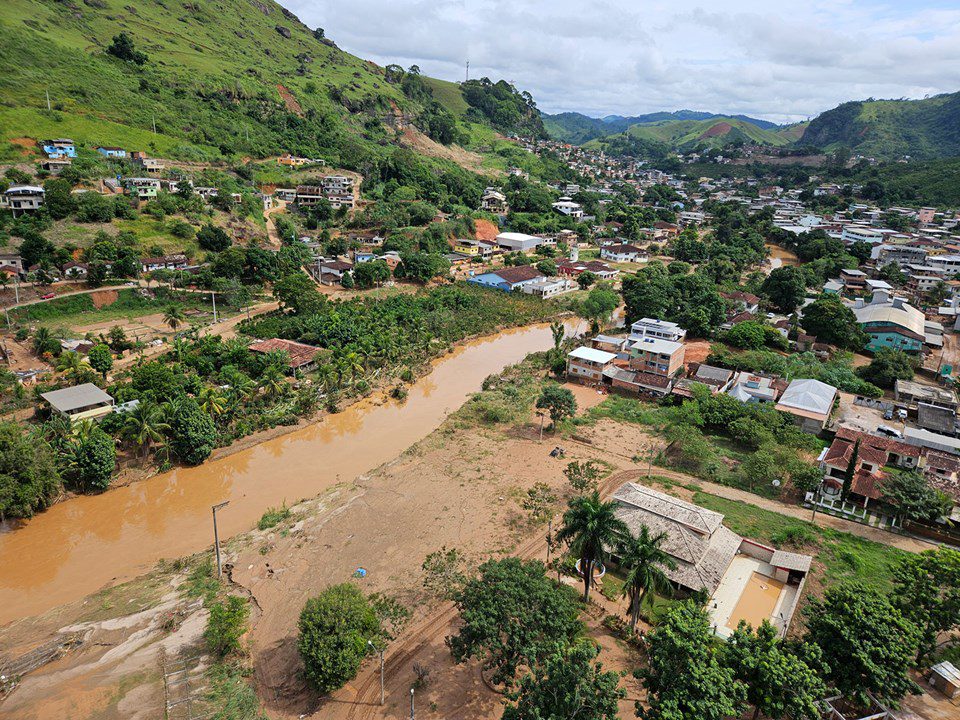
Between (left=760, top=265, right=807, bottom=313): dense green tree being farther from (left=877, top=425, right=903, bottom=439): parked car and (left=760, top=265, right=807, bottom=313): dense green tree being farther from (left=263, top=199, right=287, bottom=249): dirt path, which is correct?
(left=263, top=199, right=287, bottom=249): dirt path

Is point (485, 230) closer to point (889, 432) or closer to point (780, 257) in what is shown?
point (780, 257)

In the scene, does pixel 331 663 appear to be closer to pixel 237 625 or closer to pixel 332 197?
pixel 237 625

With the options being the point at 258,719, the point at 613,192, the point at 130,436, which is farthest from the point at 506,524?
the point at 613,192

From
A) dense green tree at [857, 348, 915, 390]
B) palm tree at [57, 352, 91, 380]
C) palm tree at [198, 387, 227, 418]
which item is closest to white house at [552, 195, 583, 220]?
dense green tree at [857, 348, 915, 390]

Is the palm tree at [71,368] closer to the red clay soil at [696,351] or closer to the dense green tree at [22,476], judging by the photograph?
the dense green tree at [22,476]

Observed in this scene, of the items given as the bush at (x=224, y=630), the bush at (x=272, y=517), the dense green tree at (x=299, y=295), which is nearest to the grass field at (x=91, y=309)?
the dense green tree at (x=299, y=295)
